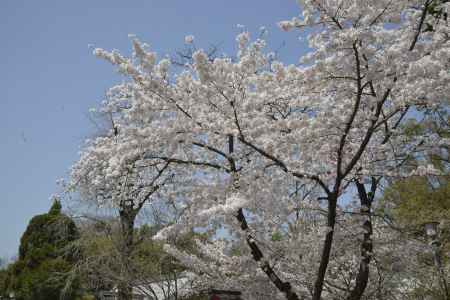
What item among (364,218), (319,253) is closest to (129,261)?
(319,253)

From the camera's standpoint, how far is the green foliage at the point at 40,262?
15.1m

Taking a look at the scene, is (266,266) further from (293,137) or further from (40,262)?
(40,262)

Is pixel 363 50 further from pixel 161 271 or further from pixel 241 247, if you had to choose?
pixel 161 271

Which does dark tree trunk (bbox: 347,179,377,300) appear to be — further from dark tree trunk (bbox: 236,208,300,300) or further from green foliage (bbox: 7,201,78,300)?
green foliage (bbox: 7,201,78,300)

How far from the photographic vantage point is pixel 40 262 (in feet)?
56.5

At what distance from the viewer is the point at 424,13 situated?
16.7ft

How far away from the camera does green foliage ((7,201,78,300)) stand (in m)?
15.1

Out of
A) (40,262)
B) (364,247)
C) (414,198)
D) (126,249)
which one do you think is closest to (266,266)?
(364,247)

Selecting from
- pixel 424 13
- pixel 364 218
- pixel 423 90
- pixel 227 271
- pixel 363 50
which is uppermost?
pixel 424 13

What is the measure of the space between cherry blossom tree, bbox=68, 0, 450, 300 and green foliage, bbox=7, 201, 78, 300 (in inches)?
343

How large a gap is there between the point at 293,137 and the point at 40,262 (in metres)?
14.8

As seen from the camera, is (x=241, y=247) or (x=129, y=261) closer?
(x=241, y=247)

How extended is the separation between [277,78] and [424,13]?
2.26 metres

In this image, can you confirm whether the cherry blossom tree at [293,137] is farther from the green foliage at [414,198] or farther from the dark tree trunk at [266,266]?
the green foliage at [414,198]
